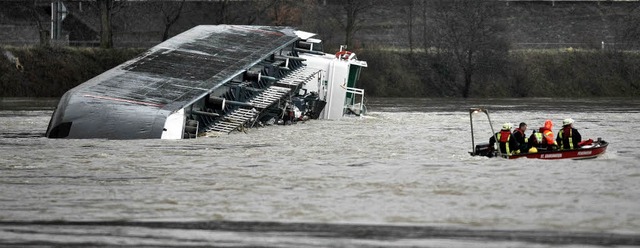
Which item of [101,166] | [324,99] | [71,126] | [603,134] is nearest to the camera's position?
[101,166]

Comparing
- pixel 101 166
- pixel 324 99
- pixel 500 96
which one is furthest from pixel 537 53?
pixel 101 166

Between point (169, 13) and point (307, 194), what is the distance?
77.8m

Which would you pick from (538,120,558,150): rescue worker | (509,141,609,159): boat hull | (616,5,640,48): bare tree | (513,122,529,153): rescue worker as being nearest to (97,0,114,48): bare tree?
(616,5,640,48): bare tree

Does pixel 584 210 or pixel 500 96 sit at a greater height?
pixel 584 210

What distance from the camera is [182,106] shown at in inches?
2025

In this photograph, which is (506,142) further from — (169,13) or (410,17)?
(410,17)

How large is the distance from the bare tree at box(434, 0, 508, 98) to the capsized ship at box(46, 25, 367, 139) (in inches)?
1377

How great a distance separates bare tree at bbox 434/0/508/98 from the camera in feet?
361

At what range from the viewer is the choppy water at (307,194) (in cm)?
2814

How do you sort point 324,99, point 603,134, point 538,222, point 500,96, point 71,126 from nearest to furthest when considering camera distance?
point 538,222
point 71,126
point 603,134
point 324,99
point 500,96

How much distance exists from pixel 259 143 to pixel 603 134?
14125mm

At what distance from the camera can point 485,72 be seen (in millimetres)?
110438

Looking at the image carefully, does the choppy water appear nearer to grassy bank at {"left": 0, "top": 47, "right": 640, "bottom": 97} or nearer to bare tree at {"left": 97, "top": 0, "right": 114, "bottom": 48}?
grassy bank at {"left": 0, "top": 47, "right": 640, "bottom": 97}

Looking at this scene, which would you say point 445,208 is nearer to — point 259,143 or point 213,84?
point 259,143
